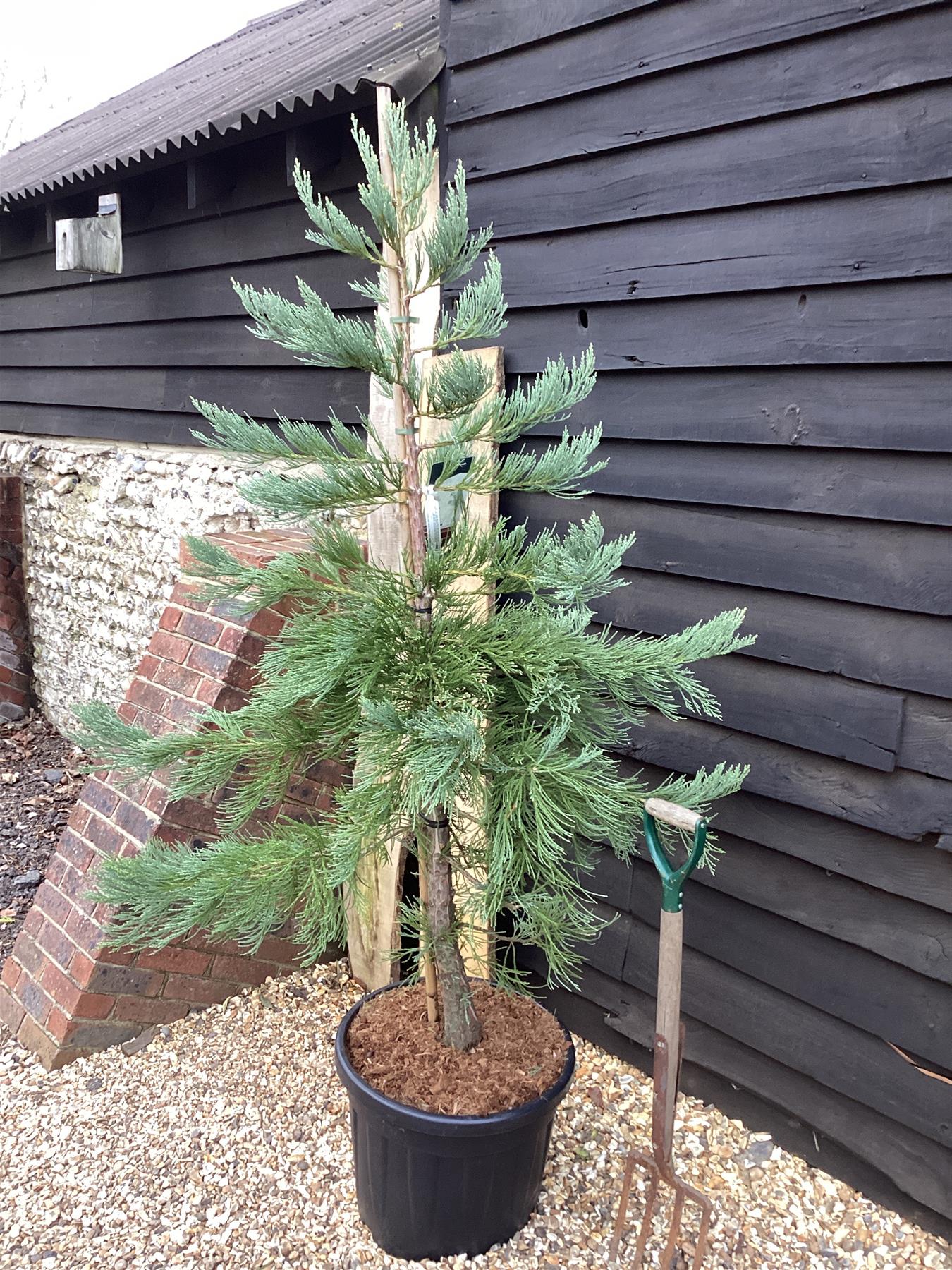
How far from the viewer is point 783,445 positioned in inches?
82.7

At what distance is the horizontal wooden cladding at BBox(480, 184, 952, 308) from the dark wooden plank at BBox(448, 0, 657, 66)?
0.53 m

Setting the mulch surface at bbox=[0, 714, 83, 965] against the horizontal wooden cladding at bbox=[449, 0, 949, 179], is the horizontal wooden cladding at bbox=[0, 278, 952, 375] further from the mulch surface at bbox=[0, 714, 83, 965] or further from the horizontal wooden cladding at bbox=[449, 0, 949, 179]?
the mulch surface at bbox=[0, 714, 83, 965]

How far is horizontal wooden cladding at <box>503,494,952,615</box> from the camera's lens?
1.92 m

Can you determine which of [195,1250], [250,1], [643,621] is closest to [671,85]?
[643,621]

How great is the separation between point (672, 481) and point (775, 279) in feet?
1.79

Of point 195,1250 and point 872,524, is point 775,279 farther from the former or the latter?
point 195,1250

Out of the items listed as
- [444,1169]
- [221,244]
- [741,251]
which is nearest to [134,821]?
[444,1169]

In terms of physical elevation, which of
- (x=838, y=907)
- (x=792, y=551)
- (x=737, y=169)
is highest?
(x=737, y=169)

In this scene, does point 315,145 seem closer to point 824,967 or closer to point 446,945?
point 446,945

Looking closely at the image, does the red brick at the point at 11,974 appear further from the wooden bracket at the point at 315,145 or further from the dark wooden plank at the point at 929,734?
the wooden bracket at the point at 315,145

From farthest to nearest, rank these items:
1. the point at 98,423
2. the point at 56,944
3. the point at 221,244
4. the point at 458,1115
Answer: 1. the point at 98,423
2. the point at 221,244
3. the point at 56,944
4. the point at 458,1115

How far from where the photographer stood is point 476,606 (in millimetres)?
2588

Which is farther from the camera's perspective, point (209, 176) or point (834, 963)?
point (209, 176)

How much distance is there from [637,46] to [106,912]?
2.88m
